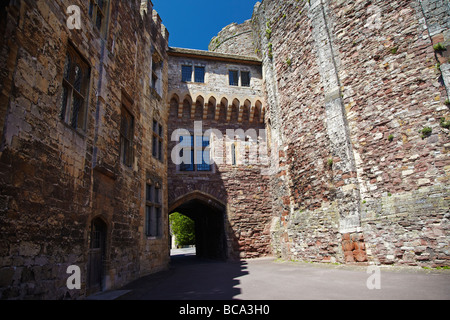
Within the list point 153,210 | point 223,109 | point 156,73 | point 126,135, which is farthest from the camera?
point 223,109

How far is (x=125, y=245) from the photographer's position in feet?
24.0

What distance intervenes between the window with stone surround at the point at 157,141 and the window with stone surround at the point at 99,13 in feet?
14.3

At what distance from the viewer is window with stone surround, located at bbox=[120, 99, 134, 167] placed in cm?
799

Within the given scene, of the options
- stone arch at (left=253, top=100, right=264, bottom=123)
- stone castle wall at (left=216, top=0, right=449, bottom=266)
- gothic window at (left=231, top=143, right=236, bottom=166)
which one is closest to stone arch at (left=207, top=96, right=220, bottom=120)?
gothic window at (left=231, top=143, right=236, bottom=166)

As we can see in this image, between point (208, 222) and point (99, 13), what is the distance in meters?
11.4

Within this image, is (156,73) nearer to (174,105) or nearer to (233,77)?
(174,105)

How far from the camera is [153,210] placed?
32.4 ft

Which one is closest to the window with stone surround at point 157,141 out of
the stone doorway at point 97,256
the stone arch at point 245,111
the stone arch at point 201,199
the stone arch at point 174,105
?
the stone arch at point 174,105

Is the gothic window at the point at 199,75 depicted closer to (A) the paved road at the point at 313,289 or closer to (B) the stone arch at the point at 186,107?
(B) the stone arch at the point at 186,107

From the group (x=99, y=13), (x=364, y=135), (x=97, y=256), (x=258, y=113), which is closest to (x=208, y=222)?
(x=258, y=113)

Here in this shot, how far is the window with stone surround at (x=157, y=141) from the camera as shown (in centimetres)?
1085
